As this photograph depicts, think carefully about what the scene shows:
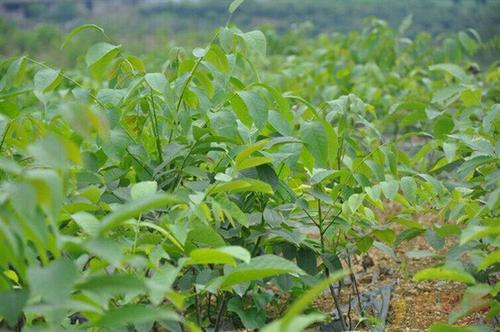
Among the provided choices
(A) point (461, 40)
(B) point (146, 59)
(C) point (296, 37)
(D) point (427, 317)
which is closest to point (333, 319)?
(D) point (427, 317)

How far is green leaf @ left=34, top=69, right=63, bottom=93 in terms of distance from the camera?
1464 millimetres

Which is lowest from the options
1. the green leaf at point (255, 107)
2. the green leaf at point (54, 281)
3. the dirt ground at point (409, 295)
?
the dirt ground at point (409, 295)

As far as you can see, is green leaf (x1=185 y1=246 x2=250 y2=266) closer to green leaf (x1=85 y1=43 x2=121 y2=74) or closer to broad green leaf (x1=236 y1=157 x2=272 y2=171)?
broad green leaf (x1=236 y1=157 x2=272 y2=171)

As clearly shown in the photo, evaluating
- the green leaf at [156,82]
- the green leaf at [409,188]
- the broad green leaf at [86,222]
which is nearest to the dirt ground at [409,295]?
the green leaf at [409,188]

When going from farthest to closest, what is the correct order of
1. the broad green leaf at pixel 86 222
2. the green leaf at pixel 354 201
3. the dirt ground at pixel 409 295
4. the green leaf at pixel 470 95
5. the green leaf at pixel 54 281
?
1. the green leaf at pixel 470 95
2. the dirt ground at pixel 409 295
3. the green leaf at pixel 354 201
4. the broad green leaf at pixel 86 222
5. the green leaf at pixel 54 281

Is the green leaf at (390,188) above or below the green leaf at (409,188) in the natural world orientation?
above

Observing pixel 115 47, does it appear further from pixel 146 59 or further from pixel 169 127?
pixel 146 59

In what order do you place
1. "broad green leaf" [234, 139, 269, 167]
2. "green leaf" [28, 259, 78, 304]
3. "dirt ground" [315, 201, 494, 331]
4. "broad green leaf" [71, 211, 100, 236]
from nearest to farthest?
"green leaf" [28, 259, 78, 304] < "broad green leaf" [71, 211, 100, 236] < "broad green leaf" [234, 139, 269, 167] < "dirt ground" [315, 201, 494, 331]

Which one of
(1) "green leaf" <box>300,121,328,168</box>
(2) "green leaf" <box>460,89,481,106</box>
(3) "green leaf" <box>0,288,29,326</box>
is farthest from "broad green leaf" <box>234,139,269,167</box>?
(2) "green leaf" <box>460,89,481,106</box>

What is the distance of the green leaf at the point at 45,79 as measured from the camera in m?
1.46

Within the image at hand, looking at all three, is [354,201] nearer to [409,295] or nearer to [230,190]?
[230,190]

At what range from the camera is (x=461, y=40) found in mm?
2924

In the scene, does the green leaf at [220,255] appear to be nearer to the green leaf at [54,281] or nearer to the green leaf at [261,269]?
the green leaf at [261,269]

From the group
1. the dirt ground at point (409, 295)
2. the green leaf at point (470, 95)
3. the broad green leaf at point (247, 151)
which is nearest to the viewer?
the broad green leaf at point (247, 151)
